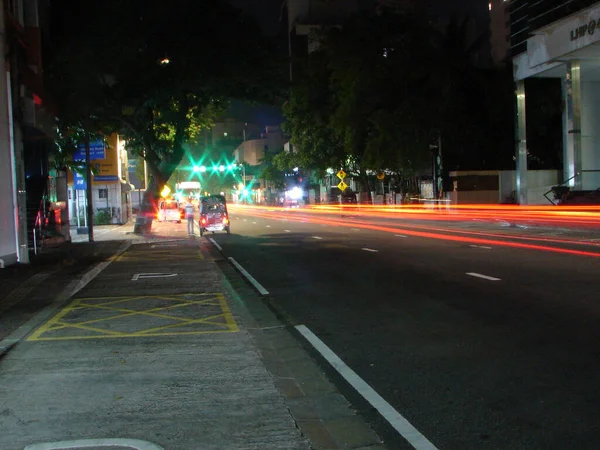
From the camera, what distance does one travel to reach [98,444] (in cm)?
474

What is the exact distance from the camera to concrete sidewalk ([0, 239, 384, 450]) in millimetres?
4965

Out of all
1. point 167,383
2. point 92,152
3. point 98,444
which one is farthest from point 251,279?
point 92,152

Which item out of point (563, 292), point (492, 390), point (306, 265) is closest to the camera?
point (492, 390)

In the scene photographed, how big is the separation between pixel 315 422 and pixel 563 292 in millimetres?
7219

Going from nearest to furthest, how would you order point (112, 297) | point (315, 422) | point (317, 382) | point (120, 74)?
point (315, 422) < point (317, 382) < point (112, 297) < point (120, 74)

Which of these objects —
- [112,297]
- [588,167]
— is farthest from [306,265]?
[588,167]

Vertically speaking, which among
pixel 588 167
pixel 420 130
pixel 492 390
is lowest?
pixel 492 390

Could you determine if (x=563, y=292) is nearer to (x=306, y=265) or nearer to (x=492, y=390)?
(x=492, y=390)

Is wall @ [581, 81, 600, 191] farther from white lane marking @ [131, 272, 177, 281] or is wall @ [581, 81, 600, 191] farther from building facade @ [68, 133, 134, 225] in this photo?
white lane marking @ [131, 272, 177, 281]

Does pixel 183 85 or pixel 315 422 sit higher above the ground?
pixel 183 85

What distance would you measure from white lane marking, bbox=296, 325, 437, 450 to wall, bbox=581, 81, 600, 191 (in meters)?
38.0

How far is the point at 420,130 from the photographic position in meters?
48.3

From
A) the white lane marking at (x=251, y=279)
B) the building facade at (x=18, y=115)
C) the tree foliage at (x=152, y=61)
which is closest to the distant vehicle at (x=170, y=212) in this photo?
the tree foliage at (x=152, y=61)

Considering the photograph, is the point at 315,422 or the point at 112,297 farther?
the point at 112,297
